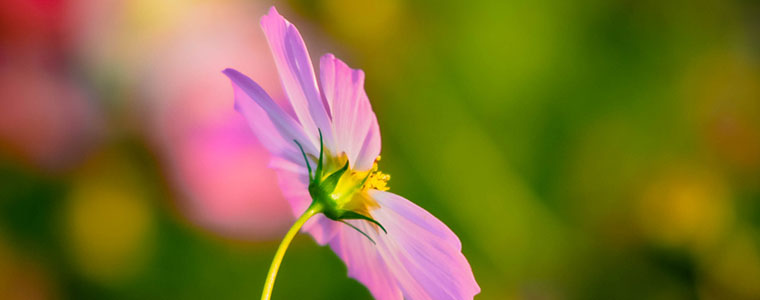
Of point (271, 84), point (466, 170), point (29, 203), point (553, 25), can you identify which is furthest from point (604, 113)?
point (29, 203)

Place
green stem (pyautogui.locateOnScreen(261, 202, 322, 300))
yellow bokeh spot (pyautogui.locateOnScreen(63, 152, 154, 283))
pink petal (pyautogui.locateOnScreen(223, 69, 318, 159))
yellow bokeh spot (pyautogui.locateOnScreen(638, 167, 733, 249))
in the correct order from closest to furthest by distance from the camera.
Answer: green stem (pyautogui.locateOnScreen(261, 202, 322, 300)), pink petal (pyautogui.locateOnScreen(223, 69, 318, 159)), yellow bokeh spot (pyautogui.locateOnScreen(63, 152, 154, 283)), yellow bokeh spot (pyautogui.locateOnScreen(638, 167, 733, 249))

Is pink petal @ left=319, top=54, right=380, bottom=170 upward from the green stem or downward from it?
upward

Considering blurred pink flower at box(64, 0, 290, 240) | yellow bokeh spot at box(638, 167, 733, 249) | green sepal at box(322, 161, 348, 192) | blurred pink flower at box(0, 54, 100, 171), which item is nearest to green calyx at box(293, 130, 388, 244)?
green sepal at box(322, 161, 348, 192)

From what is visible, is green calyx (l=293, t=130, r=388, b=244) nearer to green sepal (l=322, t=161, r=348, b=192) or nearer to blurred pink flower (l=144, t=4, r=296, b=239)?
green sepal (l=322, t=161, r=348, b=192)

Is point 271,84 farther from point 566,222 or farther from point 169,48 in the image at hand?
point 566,222

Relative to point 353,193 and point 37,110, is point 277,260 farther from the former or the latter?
point 37,110

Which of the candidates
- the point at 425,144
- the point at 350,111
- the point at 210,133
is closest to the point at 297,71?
the point at 350,111
